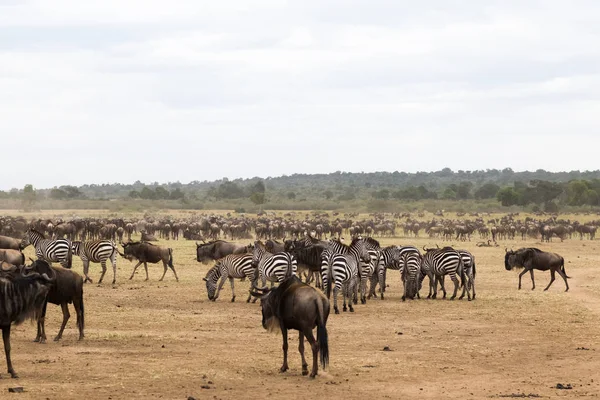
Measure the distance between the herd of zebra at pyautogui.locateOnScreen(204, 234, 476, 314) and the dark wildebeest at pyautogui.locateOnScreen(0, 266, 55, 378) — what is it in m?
8.86

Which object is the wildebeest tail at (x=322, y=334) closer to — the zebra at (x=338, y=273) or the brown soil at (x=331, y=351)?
the brown soil at (x=331, y=351)

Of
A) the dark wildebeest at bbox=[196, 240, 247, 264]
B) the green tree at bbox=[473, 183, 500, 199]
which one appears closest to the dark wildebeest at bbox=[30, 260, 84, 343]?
the dark wildebeest at bbox=[196, 240, 247, 264]

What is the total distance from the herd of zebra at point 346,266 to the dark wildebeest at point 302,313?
287 inches

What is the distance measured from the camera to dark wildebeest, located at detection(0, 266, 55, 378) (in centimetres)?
1228

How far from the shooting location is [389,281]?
30359 millimetres

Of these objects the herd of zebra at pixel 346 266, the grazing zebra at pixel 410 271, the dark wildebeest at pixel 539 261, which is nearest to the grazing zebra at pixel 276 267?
the herd of zebra at pixel 346 266

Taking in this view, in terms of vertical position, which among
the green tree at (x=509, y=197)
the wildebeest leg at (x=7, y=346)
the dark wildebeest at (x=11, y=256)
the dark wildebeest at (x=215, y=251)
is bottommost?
the wildebeest leg at (x=7, y=346)

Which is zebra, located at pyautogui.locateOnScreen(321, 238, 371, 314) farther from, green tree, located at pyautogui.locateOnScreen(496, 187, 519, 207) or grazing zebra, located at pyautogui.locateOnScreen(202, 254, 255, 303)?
green tree, located at pyautogui.locateOnScreen(496, 187, 519, 207)

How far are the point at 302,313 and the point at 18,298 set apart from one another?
4029mm

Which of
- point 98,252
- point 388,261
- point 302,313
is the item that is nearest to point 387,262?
point 388,261

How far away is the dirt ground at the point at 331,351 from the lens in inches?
488

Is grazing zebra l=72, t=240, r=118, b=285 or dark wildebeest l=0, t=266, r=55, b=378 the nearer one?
dark wildebeest l=0, t=266, r=55, b=378

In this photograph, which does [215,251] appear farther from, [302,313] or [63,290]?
[302,313]

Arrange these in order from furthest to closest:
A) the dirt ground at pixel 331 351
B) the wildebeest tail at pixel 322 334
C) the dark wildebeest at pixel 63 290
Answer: the dark wildebeest at pixel 63 290 < the wildebeest tail at pixel 322 334 < the dirt ground at pixel 331 351
